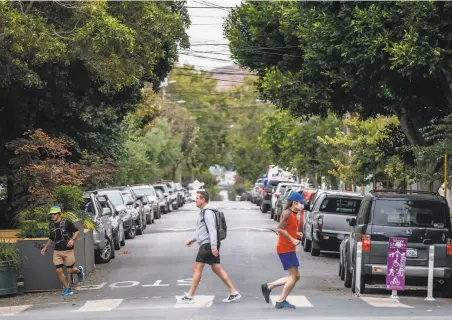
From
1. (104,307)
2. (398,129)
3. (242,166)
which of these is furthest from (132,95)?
(242,166)

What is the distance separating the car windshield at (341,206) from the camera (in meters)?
27.4

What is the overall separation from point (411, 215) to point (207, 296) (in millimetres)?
4016

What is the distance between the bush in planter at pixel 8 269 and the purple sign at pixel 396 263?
7.17 metres

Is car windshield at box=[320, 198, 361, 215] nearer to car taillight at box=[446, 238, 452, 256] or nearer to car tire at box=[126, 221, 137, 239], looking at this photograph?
car taillight at box=[446, 238, 452, 256]

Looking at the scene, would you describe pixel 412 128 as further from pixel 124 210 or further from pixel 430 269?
pixel 430 269

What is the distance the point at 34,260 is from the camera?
20.0 meters

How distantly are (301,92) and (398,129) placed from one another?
20.1ft

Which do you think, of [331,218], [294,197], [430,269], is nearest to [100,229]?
[331,218]

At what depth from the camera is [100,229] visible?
25328 mm

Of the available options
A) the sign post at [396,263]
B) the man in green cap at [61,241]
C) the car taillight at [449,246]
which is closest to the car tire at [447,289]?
the car taillight at [449,246]

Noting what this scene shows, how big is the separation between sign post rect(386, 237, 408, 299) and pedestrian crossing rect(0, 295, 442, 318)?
0.31 metres

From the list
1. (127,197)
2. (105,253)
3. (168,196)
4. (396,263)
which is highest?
(396,263)

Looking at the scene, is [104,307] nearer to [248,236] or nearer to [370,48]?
[370,48]

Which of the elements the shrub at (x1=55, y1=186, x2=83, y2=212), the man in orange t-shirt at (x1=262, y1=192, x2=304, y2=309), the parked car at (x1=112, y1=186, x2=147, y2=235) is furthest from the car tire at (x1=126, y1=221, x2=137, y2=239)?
the man in orange t-shirt at (x1=262, y1=192, x2=304, y2=309)
